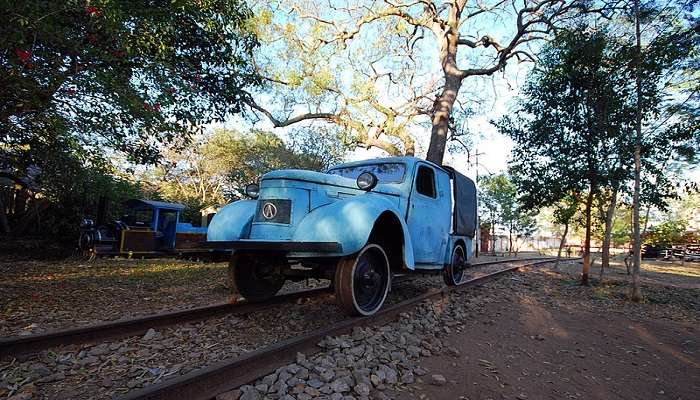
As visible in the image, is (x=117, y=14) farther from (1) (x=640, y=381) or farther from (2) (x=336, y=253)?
(1) (x=640, y=381)

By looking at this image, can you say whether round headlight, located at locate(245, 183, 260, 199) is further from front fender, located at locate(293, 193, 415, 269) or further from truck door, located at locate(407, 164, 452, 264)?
truck door, located at locate(407, 164, 452, 264)

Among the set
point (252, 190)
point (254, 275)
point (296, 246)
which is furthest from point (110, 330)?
point (252, 190)

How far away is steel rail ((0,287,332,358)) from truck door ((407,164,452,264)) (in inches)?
88.1

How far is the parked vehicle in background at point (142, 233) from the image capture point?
39.0ft

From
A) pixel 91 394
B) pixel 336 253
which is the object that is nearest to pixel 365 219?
pixel 336 253

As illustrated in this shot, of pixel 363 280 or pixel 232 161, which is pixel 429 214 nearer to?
pixel 363 280

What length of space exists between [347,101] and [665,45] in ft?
35.5

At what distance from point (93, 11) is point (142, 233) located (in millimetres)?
9613

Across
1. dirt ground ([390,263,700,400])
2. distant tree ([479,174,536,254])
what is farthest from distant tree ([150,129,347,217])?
dirt ground ([390,263,700,400])

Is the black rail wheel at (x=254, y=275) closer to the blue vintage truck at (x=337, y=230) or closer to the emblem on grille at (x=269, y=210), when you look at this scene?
the blue vintage truck at (x=337, y=230)

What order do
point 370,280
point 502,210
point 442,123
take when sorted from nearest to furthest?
point 370,280 < point 442,123 < point 502,210

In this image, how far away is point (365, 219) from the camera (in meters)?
3.88

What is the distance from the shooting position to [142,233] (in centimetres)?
1249

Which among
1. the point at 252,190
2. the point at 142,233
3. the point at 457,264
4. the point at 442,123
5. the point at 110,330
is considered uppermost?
the point at 442,123
